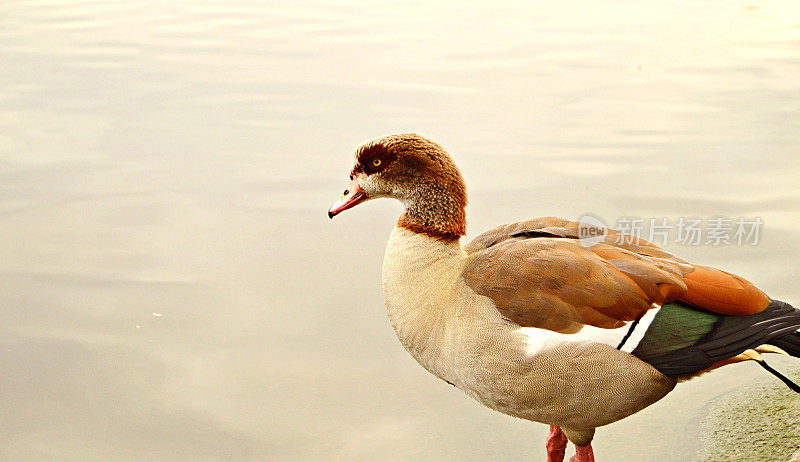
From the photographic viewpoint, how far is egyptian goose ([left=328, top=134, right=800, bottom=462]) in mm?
3432

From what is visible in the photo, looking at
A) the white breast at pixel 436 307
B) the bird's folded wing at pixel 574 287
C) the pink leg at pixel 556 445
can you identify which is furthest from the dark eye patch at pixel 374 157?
the pink leg at pixel 556 445

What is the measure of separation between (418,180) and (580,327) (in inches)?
36.8

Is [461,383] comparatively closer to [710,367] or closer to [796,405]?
[710,367]

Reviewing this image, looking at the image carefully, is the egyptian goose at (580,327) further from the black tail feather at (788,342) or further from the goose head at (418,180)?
the goose head at (418,180)

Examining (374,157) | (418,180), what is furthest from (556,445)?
(374,157)

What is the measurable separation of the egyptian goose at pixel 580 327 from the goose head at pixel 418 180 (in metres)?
0.24

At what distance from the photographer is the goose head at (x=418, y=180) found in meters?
3.76

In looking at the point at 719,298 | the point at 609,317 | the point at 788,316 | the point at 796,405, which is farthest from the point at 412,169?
the point at 796,405

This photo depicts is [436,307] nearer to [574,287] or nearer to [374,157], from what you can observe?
[574,287]

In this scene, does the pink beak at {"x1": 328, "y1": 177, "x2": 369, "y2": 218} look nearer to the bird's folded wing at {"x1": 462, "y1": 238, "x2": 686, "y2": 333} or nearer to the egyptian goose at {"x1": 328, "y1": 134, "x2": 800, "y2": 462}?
the egyptian goose at {"x1": 328, "y1": 134, "x2": 800, "y2": 462}

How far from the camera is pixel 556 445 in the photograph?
3953mm

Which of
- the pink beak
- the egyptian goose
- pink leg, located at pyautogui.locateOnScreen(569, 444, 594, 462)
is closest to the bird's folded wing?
the egyptian goose

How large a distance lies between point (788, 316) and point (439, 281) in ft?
4.66

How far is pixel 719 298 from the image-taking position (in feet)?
11.5
